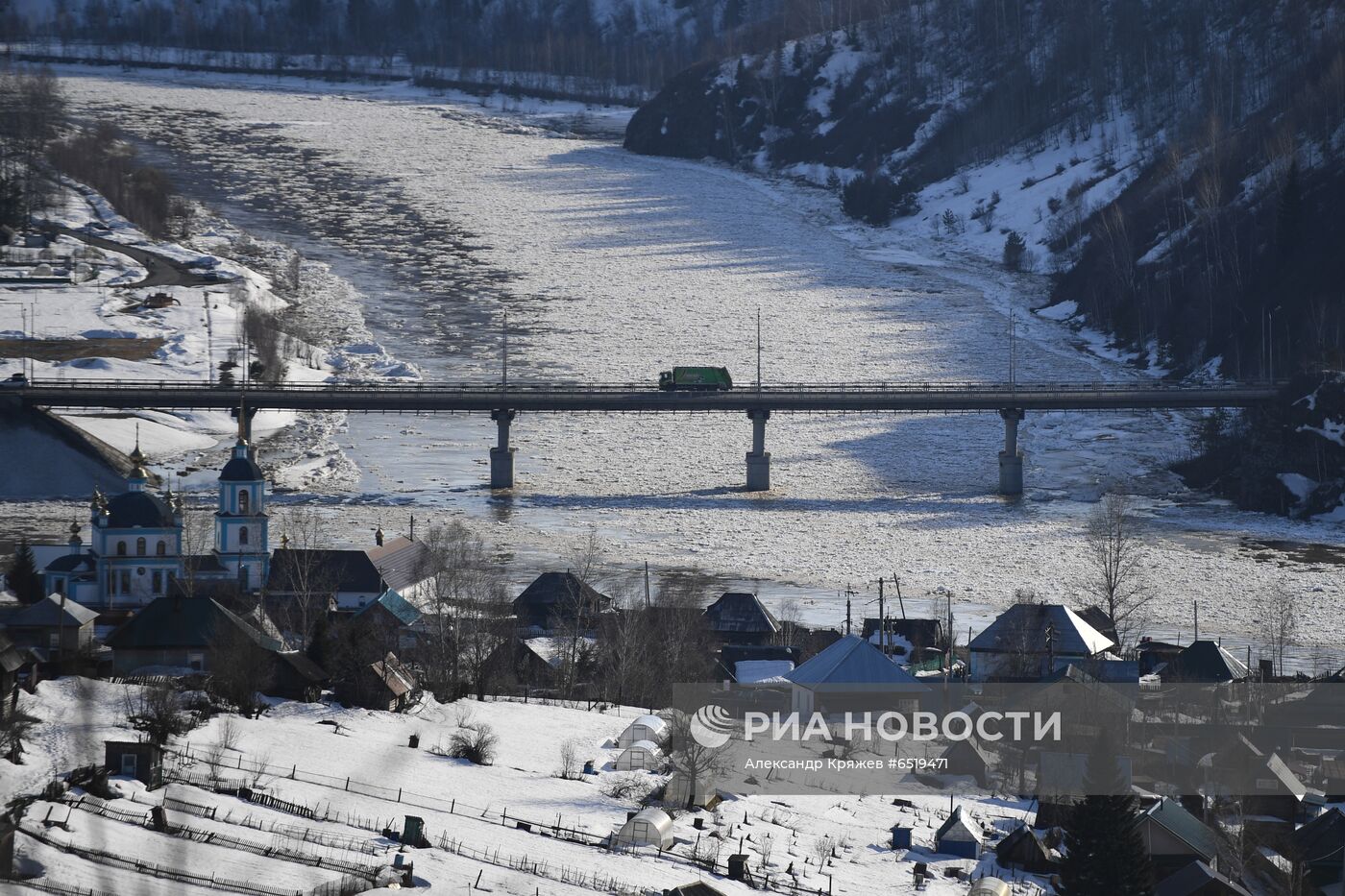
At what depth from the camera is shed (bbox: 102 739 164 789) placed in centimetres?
3067

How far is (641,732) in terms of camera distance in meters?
37.6

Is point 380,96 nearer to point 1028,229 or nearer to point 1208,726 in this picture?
point 1028,229

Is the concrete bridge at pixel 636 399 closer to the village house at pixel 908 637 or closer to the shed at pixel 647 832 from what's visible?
the village house at pixel 908 637

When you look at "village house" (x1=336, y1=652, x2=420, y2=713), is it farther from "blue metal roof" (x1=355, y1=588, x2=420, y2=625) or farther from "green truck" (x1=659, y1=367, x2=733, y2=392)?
"green truck" (x1=659, y1=367, x2=733, y2=392)

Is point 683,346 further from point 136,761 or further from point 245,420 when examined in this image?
point 136,761

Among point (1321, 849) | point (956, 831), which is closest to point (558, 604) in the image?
point (956, 831)

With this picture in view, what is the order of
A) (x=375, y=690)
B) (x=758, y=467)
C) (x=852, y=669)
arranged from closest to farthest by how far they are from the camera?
(x=375, y=690)
(x=852, y=669)
(x=758, y=467)

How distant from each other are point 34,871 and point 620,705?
712 inches

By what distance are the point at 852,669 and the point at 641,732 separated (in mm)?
6400

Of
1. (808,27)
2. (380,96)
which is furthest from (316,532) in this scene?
(380,96)

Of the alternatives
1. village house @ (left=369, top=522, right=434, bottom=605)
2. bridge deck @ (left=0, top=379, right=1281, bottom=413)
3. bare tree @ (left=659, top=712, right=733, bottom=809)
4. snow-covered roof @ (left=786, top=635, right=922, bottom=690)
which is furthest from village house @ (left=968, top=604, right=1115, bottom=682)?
bridge deck @ (left=0, top=379, right=1281, bottom=413)

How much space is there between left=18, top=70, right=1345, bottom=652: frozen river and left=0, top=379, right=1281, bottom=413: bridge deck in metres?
1.97

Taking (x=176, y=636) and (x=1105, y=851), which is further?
(x=176, y=636)

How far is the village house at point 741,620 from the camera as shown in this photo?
48.9 m
